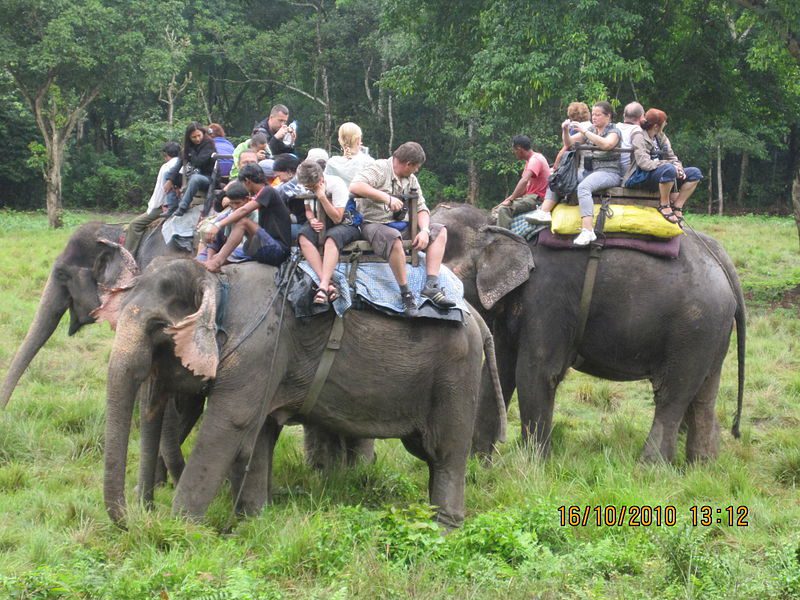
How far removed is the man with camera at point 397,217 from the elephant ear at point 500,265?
115cm

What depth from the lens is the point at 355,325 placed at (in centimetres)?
579

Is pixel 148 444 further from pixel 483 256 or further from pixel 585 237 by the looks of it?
pixel 585 237

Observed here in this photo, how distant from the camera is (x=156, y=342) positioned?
17.1 ft

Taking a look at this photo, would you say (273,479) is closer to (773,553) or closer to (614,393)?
(773,553)

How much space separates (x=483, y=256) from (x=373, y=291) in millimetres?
1640

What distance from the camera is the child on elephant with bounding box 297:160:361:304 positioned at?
219 inches

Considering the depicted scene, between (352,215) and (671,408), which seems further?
(671,408)

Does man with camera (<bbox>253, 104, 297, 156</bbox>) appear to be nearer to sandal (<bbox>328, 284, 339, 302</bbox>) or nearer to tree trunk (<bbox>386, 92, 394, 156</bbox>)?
sandal (<bbox>328, 284, 339, 302</bbox>)

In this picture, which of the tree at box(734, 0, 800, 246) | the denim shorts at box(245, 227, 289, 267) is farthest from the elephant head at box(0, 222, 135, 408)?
the tree at box(734, 0, 800, 246)

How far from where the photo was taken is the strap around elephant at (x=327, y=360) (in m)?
5.71

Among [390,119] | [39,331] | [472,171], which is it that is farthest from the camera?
[390,119]

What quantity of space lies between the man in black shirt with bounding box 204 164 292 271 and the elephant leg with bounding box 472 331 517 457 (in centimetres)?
221

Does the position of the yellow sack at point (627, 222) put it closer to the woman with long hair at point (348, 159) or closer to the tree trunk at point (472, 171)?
the woman with long hair at point (348, 159)

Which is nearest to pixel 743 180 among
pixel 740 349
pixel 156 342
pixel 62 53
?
pixel 62 53
